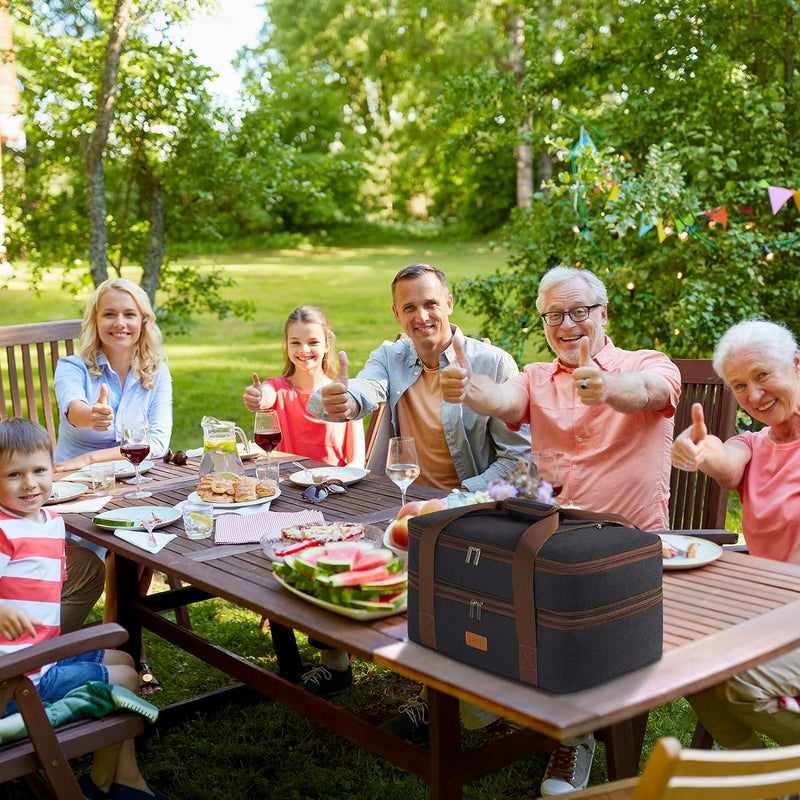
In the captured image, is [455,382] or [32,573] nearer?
[32,573]

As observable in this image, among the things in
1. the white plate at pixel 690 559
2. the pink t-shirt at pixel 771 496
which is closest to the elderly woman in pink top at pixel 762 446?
the pink t-shirt at pixel 771 496

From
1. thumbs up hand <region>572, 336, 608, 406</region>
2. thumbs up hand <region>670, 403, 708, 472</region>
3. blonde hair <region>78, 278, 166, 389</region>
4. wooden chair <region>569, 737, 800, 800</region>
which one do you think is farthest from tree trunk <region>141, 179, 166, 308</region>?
wooden chair <region>569, 737, 800, 800</region>

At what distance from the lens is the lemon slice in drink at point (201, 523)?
255 centimetres

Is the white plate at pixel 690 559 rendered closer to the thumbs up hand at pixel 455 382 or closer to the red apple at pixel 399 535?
the red apple at pixel 399 535

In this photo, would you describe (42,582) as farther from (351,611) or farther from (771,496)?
(771,496)

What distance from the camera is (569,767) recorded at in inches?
104

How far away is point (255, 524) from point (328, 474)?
58 centimetres

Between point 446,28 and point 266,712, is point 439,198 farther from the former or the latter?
point 266,712

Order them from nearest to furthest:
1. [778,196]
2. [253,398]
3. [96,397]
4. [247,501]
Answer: [247,501]
[253,398]
[96,397]
[778,196]

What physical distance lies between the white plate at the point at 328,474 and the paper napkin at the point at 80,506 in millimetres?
587

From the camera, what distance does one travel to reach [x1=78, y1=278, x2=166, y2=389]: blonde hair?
3855mm

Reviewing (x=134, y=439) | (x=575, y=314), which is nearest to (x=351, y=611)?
(x=134, y=439)

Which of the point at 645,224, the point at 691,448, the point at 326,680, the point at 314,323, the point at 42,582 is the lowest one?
the point at 326,680

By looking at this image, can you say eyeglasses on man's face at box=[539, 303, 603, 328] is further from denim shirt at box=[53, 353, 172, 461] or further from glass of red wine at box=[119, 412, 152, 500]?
denim shirt at box=[53, 353, 172, 461]
